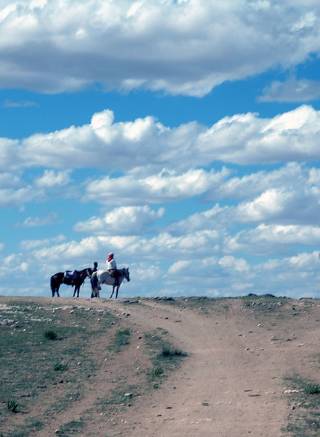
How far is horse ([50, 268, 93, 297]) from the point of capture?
53438 mm

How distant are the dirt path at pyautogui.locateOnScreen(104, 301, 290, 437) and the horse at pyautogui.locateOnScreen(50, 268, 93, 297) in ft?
55.5

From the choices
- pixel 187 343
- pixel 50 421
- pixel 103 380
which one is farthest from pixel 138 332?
pixel 50 421

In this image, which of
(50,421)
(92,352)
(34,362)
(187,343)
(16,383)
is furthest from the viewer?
(187,343)

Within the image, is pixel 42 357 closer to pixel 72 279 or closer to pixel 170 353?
pixel 170 353

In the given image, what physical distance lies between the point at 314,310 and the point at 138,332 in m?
9.83

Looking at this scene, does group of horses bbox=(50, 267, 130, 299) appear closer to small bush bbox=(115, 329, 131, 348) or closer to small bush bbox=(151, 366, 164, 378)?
small bush bbox=(115, 329, 131, 348)

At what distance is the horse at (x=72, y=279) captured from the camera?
5344 centimetres

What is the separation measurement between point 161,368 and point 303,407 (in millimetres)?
6472

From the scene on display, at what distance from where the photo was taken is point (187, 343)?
3234 cm

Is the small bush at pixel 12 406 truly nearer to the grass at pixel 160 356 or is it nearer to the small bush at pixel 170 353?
the grass at pixel 160 356

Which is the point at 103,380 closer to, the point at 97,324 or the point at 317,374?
the point at 317,374

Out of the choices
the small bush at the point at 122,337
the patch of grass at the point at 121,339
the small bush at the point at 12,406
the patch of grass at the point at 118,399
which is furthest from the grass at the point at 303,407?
the small bush at the point at 122,337

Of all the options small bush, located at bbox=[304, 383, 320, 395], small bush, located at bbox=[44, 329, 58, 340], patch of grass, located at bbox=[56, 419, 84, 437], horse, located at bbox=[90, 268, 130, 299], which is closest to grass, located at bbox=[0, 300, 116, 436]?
small bush, located at bbox=[44, 329, 58, 340]

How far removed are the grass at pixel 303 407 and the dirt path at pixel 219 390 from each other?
0.28m
